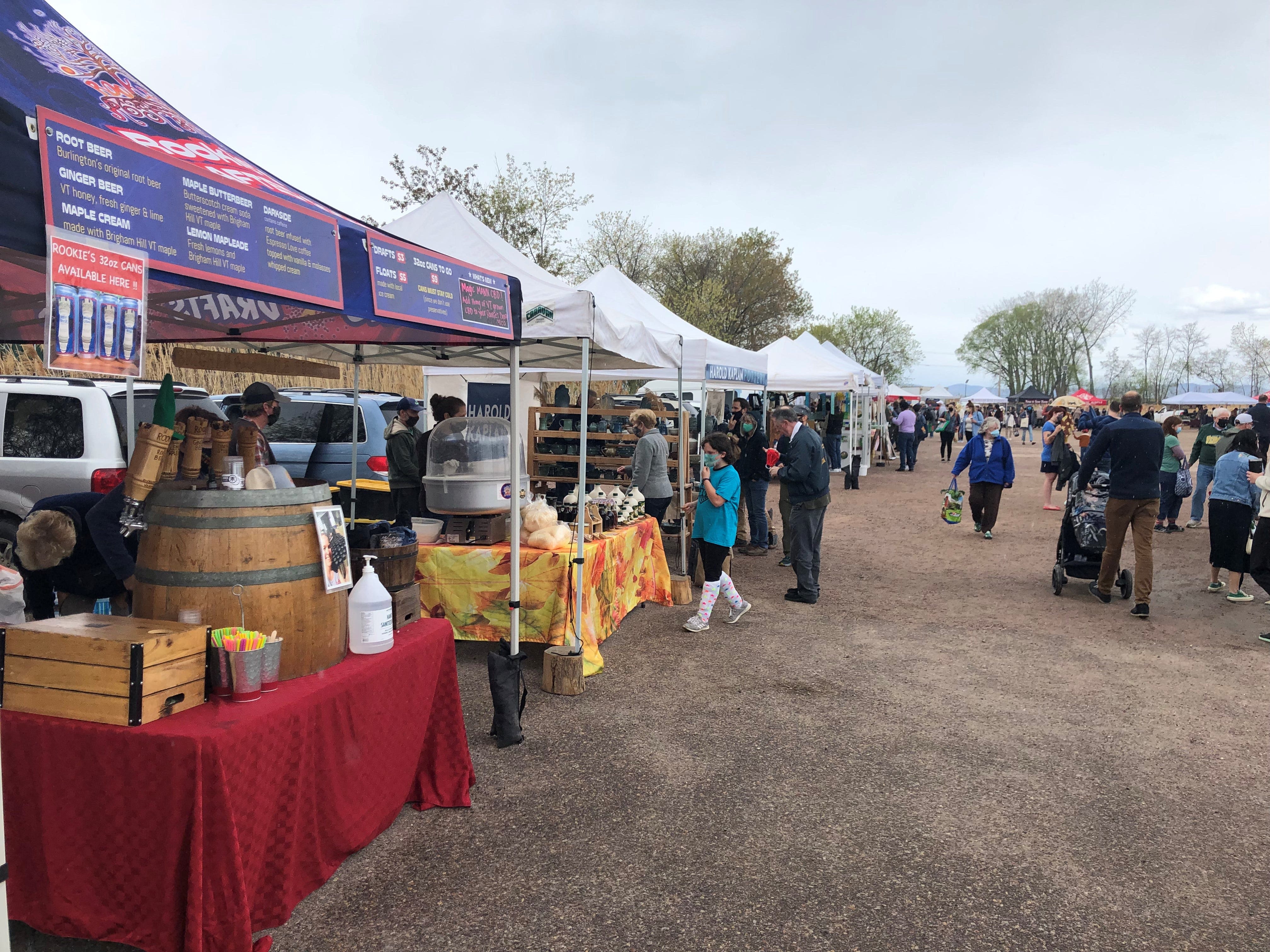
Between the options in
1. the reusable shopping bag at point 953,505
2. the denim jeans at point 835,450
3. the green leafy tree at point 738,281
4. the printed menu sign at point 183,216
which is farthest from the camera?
the green leafy tree at point 738,281

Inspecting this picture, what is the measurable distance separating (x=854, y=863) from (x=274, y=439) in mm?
8160

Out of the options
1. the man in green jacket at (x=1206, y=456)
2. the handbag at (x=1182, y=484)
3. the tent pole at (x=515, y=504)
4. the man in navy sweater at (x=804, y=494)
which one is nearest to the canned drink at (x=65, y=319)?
the tent pole at (x=515, y=504)

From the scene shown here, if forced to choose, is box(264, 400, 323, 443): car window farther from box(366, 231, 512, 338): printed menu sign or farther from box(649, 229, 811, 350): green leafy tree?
box(649, 229, 811, 350): green leafy tree

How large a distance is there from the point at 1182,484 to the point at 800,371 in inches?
260

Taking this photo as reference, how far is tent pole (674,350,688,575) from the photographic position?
838 centimetres

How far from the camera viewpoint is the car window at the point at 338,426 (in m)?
9.18

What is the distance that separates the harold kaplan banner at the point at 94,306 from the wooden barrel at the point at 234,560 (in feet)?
1.70

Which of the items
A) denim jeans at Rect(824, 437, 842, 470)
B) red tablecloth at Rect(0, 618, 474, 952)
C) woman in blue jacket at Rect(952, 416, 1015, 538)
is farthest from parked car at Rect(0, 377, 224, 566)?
denim jeans at Rect(824, 437, 842, 470)

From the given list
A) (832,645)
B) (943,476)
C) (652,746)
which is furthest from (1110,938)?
(943,476)

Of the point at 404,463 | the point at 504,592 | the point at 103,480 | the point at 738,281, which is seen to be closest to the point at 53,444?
the point at 103,480

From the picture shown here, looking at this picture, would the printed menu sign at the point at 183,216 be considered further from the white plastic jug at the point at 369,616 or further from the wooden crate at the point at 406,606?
the wooden crate at the point at 406,606

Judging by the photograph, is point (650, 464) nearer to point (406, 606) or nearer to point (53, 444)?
point (406, 606)

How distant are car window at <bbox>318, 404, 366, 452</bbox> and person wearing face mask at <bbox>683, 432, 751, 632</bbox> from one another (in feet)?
14.5

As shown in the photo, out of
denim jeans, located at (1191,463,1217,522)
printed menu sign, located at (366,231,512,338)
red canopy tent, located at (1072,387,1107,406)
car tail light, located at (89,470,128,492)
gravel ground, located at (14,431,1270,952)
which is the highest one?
red canopy tent, located at (1072,387,1107,406)
